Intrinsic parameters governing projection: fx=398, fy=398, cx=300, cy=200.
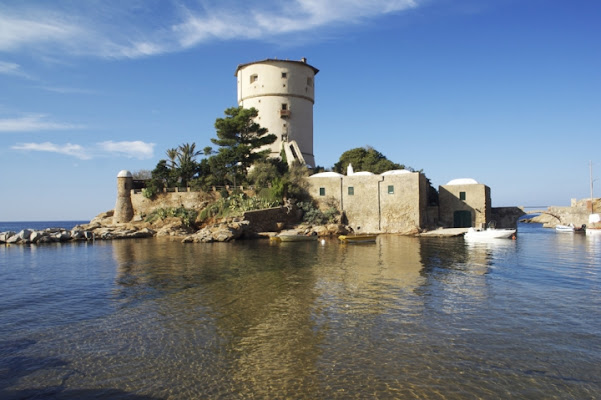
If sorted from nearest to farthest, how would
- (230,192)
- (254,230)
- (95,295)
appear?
(95,295) → (254,230) → (230,192)

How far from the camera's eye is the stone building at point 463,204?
32219 mm

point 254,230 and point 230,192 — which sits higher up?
point 230,192

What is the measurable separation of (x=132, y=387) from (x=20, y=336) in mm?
3743

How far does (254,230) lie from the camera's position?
99.3ft

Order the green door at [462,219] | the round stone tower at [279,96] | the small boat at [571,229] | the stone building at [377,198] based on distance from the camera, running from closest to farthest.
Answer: the stone building at [377,198] < the green door at [462,219] < the small boat at [571,229] < the round stone tower at [279,96]

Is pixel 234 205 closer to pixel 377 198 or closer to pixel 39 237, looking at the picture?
pixel 377 198

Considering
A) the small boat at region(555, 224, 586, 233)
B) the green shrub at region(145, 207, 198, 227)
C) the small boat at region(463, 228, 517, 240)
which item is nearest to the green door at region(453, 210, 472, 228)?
the small boat at region(463, 228, 517, 240)

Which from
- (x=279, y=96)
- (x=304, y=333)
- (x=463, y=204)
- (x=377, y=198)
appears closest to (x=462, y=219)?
(x=463, y=204)

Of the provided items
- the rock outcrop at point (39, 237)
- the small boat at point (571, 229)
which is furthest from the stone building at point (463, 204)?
the rock outcrop at point (39, 237)

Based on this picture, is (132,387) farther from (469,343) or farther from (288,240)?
(288,240)

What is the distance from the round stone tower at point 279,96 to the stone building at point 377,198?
8.47 metres

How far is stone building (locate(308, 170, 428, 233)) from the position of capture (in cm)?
3116

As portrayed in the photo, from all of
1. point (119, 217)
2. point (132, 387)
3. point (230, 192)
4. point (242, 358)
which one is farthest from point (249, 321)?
point (119, 217)

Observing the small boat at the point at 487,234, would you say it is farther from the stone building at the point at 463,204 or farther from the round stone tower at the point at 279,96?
the round stone tower at the point at 279,96
